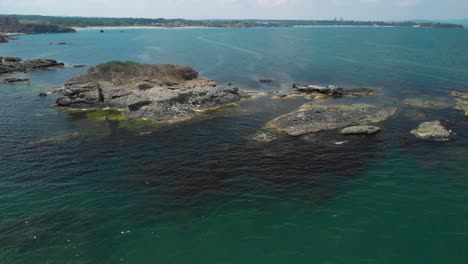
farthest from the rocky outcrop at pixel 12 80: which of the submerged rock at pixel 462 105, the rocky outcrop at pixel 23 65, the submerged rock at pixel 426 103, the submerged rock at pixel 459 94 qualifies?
the submerged rock at pixel 459 94

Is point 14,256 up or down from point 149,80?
down

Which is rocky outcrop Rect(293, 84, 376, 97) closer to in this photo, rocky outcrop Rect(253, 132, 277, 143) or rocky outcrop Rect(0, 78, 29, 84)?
rocky outcrop Rect(253, 132, 277, 143)

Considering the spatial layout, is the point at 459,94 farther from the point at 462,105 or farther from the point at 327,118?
the point at 327,118

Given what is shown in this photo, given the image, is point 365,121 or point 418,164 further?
point 365,121

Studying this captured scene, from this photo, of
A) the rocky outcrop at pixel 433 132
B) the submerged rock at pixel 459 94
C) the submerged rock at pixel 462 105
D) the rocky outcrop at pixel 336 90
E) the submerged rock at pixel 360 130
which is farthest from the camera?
the rocky outcrop at pixel 336 90

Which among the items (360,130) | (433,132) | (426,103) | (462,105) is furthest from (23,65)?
(462,105)

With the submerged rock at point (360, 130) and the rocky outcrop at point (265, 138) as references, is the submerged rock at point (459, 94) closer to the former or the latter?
the submerged rock at point (360, 130)

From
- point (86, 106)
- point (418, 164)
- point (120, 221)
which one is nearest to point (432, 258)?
point (418, 164)

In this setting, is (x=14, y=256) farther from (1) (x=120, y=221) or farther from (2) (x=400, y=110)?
(2) (x=400, y=110)
